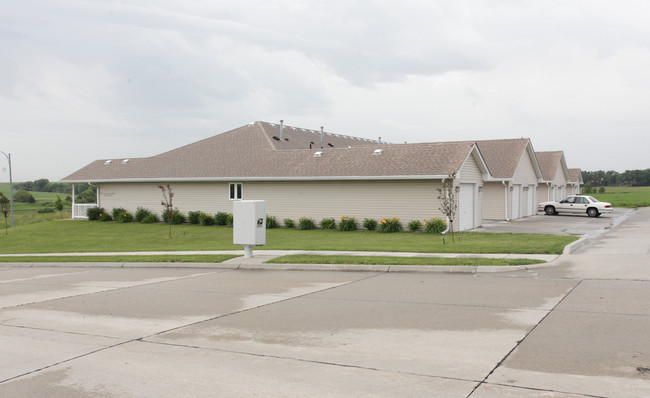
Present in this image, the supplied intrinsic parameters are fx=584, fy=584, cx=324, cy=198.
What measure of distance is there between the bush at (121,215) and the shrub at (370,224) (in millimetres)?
16872

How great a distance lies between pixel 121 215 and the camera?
123ft

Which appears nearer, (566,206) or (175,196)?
(175,196)

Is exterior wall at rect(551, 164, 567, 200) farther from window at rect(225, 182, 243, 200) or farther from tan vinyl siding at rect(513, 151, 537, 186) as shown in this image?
window at rect(225, 182, 243, 200)

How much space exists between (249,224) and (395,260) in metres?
4.23

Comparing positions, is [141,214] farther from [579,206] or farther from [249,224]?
[579,206]

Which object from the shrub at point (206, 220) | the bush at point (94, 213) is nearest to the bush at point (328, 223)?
the shrub at point (206, 220)

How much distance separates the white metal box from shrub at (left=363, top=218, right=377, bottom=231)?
12.4m

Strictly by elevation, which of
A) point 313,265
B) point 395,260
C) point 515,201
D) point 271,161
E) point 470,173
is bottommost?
point 313,265

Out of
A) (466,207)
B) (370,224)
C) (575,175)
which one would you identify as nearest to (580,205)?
(466,207)

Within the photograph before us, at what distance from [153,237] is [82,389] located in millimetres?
23811

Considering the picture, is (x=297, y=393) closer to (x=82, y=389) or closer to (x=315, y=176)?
(x=82, y=389)

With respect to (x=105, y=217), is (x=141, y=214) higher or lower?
higher

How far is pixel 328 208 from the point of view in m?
30.4

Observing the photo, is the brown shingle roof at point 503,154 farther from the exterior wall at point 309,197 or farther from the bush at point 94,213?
the bush at point 94,213
